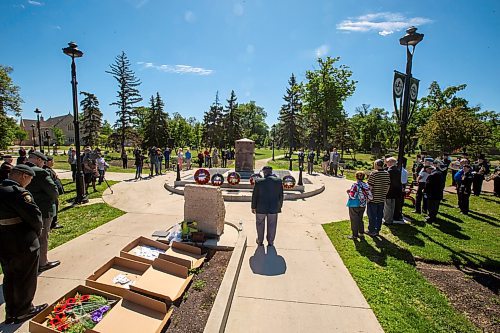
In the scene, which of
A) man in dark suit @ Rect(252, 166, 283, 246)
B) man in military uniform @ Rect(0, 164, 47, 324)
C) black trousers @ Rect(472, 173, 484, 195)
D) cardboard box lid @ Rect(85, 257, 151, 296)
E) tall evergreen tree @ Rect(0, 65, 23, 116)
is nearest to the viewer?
man in military uniform @ Rect(0, 164, 47, 324)

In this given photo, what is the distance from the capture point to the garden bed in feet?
11.1

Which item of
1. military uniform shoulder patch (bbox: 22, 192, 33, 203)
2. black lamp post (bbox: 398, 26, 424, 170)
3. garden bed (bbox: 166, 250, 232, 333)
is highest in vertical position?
black lamp post (bbox: 398, 26, 424, 170)

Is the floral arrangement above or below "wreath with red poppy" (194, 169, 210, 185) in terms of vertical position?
below

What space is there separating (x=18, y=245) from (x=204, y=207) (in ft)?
11.6

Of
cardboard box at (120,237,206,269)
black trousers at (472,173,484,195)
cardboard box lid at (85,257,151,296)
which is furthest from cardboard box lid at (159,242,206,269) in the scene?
black trousers at (472,173,484,195)

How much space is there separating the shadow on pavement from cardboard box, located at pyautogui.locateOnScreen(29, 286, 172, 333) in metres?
2.08

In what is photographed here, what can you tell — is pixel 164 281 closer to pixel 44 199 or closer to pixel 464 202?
pixel 44 199

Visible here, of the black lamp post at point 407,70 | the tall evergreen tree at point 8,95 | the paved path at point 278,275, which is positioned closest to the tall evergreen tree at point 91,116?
the tall evergreen tree at point 8,95

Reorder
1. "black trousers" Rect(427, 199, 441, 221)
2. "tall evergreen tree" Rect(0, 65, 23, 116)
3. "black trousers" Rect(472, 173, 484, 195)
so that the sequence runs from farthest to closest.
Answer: "tall evergreen tree" Rect(0, 65, 23, 116) < "black trousers" Rect(472, 173, 484, 195) < "black trousers" Rect(427, 199, 441, 221)

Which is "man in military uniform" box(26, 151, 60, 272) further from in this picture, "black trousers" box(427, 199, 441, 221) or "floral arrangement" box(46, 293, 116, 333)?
→ "black trousers" box(427, 199, 441, 221)

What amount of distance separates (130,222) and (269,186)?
4.73 meters

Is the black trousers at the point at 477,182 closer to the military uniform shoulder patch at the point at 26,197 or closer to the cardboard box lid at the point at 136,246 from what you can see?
the cardboard box lid at the point at 136,246

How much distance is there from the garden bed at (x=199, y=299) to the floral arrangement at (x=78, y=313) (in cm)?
91

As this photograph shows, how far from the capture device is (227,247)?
229 inches
